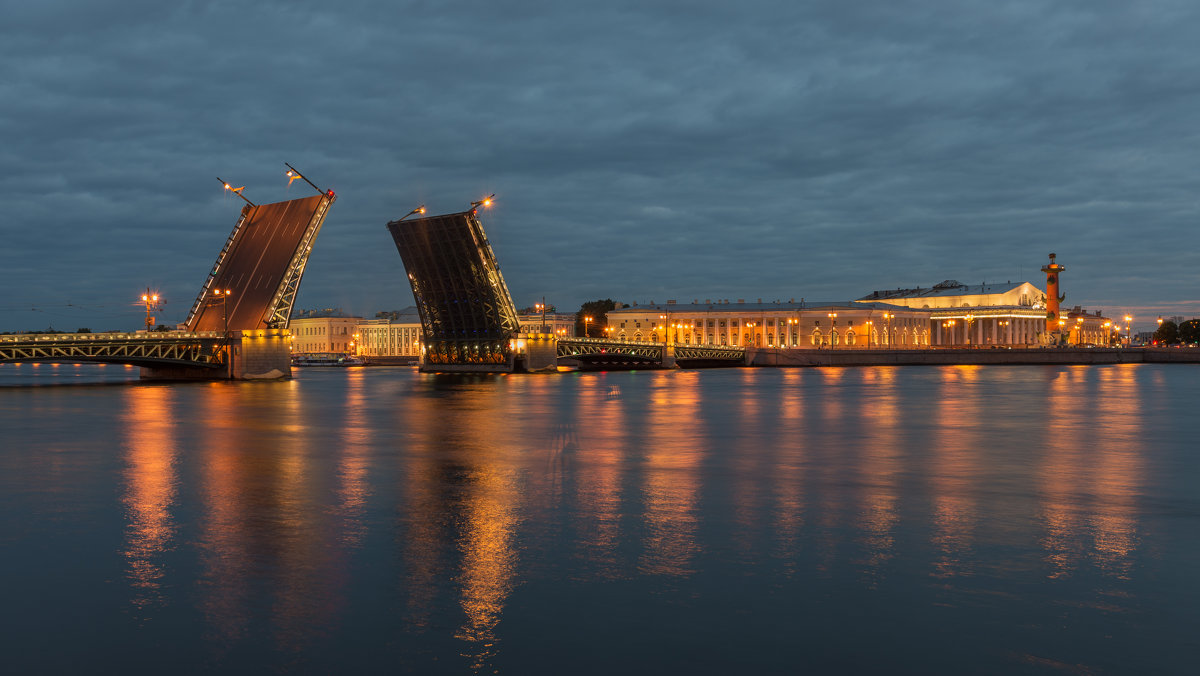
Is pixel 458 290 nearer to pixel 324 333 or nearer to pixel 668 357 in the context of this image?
pixel 668 357

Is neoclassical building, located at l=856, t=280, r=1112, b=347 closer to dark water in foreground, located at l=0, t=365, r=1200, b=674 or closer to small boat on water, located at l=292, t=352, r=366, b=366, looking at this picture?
small boat on water, located at l=292, t=352, r=366, b=366

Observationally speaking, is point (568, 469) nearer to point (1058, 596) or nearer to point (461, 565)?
point (461, 565)

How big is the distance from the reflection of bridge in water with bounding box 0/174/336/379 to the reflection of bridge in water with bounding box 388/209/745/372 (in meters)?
7.91

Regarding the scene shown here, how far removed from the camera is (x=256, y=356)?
201 ft

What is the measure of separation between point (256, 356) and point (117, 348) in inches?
304

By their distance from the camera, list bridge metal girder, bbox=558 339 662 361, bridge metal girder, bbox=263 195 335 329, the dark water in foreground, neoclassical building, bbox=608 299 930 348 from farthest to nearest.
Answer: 1. neoclassical building, bbox=608 299 930 348
2. bridge metal girder, bbox=558 339 662 361
3. bridge metal girder, bbox=263 195 335 329
4. the dark water in foreground

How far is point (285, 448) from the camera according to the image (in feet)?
65.3

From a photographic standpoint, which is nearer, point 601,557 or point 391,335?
point 601,557

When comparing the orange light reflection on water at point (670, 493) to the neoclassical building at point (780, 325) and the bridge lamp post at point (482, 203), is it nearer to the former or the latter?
the bridge lamp post at point (482, 203)

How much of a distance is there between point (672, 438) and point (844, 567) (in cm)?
1339

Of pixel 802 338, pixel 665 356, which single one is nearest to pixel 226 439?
pixel 665 356

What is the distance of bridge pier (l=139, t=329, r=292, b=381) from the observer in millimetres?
60812

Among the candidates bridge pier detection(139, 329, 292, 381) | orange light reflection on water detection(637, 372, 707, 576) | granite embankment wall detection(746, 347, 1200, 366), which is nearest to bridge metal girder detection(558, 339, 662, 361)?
granite embankment wall detection(746, 347, 1200, 366)

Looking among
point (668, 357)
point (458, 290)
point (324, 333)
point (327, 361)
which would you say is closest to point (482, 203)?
point (458, 290)
